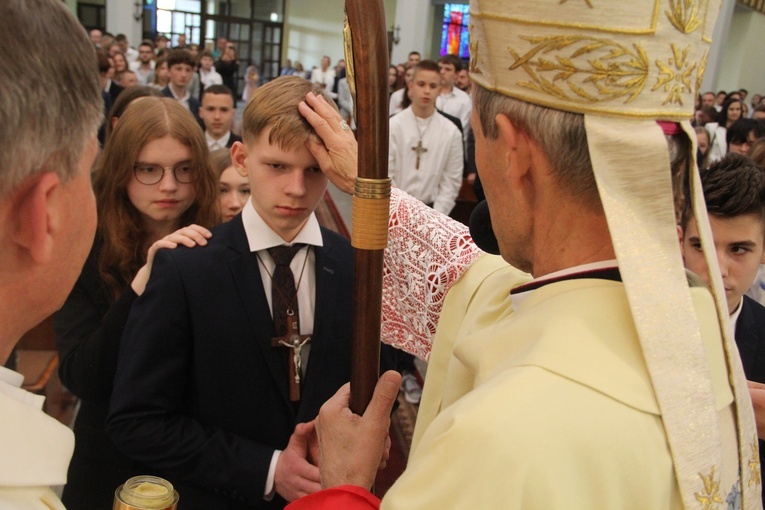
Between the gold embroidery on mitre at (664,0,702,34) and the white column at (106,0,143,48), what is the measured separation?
18254 mm

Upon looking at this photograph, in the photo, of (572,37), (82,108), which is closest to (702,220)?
(572,37)

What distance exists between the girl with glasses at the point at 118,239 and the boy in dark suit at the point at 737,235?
1.50 metres

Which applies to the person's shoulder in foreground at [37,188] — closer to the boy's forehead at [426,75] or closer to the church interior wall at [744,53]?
the boy's forehead at [426,75]

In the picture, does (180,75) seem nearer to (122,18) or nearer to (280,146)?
(280,146)

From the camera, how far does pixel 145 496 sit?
1186 millimetres

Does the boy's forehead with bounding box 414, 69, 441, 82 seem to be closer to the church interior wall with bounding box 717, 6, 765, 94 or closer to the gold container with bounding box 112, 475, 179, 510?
the gold container with bounding box 112, 475, 179, 510

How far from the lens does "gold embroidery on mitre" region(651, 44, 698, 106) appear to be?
1.07m

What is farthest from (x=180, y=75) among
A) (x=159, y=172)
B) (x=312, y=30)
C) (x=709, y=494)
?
(x=312, y=30)

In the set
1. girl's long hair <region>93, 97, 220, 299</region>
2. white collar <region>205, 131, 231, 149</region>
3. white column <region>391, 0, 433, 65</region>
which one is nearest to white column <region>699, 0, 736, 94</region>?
white column <region>391, 0, 433, 65</region>

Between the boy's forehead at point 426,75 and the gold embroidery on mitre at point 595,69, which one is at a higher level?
the gold embroidery on mitre at point 595,69

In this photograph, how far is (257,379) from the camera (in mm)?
1819

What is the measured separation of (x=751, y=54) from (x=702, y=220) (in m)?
22.0

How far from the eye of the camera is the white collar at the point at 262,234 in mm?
1886

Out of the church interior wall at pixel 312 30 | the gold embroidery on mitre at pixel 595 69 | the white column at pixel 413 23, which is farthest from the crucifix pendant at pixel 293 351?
the church interior wall at pixel 312 30
